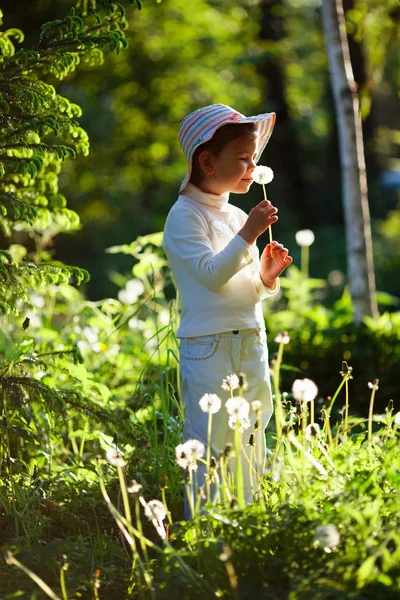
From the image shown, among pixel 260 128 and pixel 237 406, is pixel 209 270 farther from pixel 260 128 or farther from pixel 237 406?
pixel 260 128

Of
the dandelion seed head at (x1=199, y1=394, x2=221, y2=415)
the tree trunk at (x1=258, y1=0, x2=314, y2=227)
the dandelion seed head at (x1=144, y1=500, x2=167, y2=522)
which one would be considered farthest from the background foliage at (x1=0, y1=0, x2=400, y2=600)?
the tree trunk at (x1=258, y1=0, x2=314, y2=227)

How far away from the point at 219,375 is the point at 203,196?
0.69 m

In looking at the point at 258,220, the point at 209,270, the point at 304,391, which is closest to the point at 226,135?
the point at 258,220

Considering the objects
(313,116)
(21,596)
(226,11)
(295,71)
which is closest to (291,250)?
(226,11)

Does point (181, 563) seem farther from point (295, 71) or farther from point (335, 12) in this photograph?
point (295, 71)

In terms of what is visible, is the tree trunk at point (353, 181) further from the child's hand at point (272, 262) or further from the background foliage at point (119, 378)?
the child's hand at point (272, 262)

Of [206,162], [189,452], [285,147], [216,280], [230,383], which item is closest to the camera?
[189,452]

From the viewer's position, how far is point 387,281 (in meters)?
10.9

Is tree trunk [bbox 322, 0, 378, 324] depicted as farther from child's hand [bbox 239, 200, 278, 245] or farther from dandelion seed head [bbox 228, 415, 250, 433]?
dandelion seed head [bbox 228, 415, 250, 433]

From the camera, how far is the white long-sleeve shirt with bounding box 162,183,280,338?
2725 millimetres

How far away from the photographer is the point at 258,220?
8.85 feet

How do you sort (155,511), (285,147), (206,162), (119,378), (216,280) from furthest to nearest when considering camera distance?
(285,147) < (119,378) < (206,162) < (216,280) < (155,511)

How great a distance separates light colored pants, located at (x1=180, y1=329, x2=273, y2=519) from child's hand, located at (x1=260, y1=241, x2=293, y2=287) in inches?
8.0

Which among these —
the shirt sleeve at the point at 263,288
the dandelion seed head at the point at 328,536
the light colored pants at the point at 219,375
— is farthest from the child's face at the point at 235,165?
the dandelion seed head at the point at 328,536
